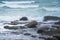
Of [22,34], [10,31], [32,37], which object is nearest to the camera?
[32,37]

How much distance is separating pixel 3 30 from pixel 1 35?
4.23 ft

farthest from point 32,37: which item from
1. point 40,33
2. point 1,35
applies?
point 1,35

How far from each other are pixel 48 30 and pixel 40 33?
49 centimetres

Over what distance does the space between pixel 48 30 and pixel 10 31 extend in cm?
221

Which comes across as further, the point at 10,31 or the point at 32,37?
the point at 10,31

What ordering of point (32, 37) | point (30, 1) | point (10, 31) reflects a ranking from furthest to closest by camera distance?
point (30, 1) < point (10, 31) < point (32, 37)

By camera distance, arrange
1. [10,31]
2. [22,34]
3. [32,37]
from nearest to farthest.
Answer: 1. [32,37]
2. [22,34]
3. [10,31]

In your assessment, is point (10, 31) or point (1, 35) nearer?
point (1, 35)

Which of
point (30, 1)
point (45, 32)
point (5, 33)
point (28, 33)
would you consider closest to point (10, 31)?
point (5, 33)

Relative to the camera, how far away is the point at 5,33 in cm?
1306

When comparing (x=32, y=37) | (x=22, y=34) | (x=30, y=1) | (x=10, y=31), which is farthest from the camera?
(x=30, y=1)

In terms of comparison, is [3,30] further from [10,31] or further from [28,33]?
[28,33]

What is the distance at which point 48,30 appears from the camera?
41.3 ft

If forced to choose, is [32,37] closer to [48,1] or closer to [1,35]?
[1,35]
